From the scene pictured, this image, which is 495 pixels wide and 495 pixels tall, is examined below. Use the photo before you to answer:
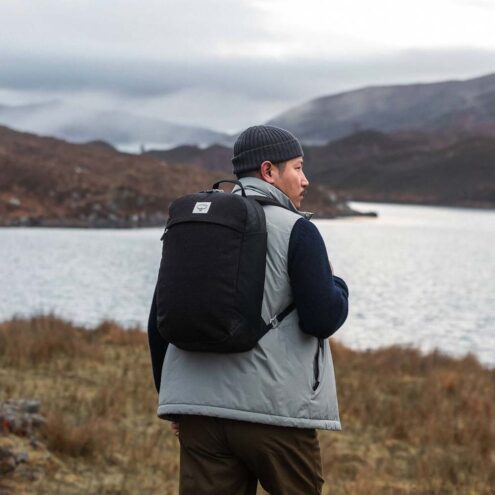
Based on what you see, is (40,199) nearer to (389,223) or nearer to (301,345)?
(389,223)

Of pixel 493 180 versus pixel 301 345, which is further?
pixel 493 180

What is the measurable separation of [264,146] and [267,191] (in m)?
0.16

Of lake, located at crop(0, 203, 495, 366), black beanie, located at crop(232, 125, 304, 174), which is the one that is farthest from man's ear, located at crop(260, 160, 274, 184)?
lake, located at crop(0, 203, 495, 366)

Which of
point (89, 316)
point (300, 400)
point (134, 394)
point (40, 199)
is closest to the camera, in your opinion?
point (300, 400)

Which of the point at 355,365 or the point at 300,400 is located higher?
the point at 300,400

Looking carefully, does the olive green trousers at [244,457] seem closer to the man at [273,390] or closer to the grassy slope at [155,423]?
the man at [273,390]

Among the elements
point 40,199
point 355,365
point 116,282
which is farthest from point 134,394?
point 40,199

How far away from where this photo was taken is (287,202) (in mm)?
3131

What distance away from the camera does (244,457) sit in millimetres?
2975

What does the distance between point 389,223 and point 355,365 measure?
8771 centimetres

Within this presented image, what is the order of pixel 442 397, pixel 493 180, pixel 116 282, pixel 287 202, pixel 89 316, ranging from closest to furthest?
pixel 287 202, pixel 442 397, pixel 89 316, pixel 116 282, pixel 493 180

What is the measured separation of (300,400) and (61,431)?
4.33 m

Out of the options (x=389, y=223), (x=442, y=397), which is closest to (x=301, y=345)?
(x=442, y=397)

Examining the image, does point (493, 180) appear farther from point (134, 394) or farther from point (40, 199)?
point (134, 394)
